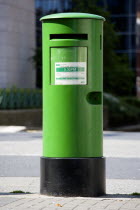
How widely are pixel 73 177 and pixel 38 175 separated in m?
2.34

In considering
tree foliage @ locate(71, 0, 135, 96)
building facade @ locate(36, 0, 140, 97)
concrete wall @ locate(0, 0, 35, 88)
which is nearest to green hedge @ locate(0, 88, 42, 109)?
concrete wall @ locate(0, 0, 35, 88)

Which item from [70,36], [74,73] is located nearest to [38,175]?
[74,73]

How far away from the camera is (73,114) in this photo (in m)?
7.20

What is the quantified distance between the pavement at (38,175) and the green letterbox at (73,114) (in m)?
0.22

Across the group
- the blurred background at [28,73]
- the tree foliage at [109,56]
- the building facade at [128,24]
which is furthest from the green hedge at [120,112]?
the building facade at [128,24]

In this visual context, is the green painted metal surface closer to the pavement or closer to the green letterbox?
the green letterbox

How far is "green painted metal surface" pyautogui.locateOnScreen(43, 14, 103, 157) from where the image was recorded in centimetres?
720

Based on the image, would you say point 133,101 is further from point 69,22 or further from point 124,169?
point 69,22

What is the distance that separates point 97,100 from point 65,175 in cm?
88

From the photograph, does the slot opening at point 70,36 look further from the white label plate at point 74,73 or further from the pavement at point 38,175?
the pavement at point 38,175

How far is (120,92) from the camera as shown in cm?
4031

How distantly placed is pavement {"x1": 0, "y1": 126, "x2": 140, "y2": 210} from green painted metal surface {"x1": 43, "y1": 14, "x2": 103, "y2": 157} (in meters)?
0.59

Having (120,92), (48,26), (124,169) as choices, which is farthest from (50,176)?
(120,92)

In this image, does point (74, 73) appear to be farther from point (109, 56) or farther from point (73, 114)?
point (109, 56)
